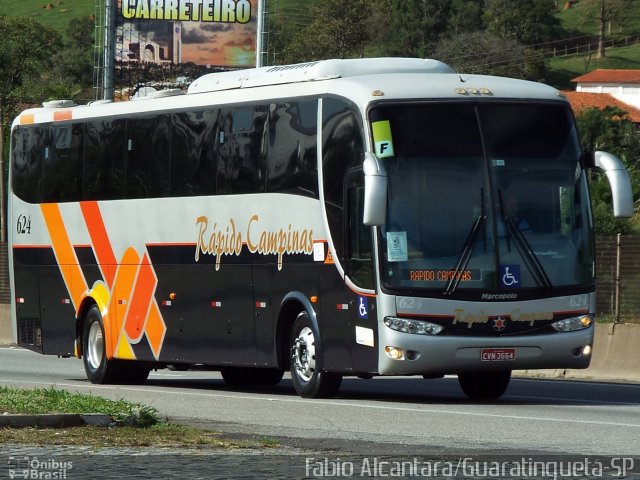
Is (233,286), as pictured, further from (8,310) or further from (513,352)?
(8,310)

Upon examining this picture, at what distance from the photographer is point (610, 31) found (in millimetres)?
192625

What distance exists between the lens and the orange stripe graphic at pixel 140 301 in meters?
21.3

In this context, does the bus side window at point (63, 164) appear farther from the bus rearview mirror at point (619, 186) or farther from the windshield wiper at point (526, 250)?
the bus rearview mirror at point (619, 186)

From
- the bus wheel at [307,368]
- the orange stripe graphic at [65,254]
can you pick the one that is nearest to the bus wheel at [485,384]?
the bus wheel at [307,368]

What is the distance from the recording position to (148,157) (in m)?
21.3

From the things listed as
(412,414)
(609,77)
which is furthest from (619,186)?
(609,77)

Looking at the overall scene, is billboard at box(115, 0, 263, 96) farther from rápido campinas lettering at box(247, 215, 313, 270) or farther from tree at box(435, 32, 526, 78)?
tree at box(435, 32, 526, 78)

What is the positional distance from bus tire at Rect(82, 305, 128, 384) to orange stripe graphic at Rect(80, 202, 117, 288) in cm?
62

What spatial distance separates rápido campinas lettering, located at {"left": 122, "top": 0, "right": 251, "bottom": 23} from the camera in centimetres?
6141

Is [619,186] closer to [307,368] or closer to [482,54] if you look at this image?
[307,368]

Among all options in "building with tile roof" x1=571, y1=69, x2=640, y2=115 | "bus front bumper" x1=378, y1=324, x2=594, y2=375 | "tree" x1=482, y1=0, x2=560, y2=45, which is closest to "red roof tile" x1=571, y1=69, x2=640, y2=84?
"building with tile roof" x1=571, y1=69, x2=640, y2=115

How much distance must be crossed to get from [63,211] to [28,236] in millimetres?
1205

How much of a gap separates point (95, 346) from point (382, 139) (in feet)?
23.8

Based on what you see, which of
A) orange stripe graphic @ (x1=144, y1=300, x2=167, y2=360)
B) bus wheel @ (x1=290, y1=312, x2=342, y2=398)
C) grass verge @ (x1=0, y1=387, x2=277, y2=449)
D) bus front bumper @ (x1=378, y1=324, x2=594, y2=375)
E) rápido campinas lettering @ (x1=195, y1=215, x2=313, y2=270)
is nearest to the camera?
grass verge @ (x1=0, y1=387, x2=277, y2=449)
